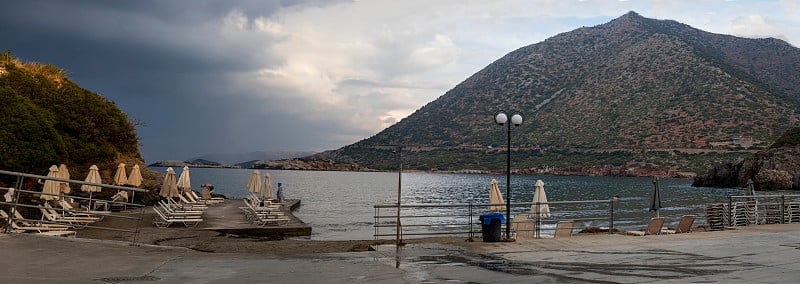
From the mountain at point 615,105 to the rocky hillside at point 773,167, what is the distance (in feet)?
21.3

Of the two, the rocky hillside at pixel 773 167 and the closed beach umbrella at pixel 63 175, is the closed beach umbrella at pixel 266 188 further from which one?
the rocky hillside at pixel 773 167

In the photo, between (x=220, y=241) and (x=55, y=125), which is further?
(x=55, y=125)

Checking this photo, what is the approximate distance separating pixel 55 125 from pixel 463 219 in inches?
1086

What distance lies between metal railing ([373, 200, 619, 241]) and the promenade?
226 centimetres

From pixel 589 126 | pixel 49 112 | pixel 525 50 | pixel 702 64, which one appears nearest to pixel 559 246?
pixel 49 112

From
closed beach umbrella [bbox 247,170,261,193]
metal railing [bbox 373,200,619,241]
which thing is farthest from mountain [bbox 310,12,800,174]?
closed beach umbrella [bbox 247,170,261,193]

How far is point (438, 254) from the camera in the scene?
549 inches

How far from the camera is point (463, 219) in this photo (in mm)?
42344

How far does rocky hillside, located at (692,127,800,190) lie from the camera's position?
3027 inches

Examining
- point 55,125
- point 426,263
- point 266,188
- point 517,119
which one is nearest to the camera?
point 426,263

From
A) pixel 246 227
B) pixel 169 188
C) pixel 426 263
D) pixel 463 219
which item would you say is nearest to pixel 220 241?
pixel 246 227

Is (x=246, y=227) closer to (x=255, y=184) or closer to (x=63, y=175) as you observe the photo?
(x=255, y=184)

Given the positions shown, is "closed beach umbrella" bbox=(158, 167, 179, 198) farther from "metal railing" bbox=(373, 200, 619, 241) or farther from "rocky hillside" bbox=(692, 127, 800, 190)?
"rocky hillside" bbox=(692, 127, 800, 190)

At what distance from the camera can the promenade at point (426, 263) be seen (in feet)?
31.3
